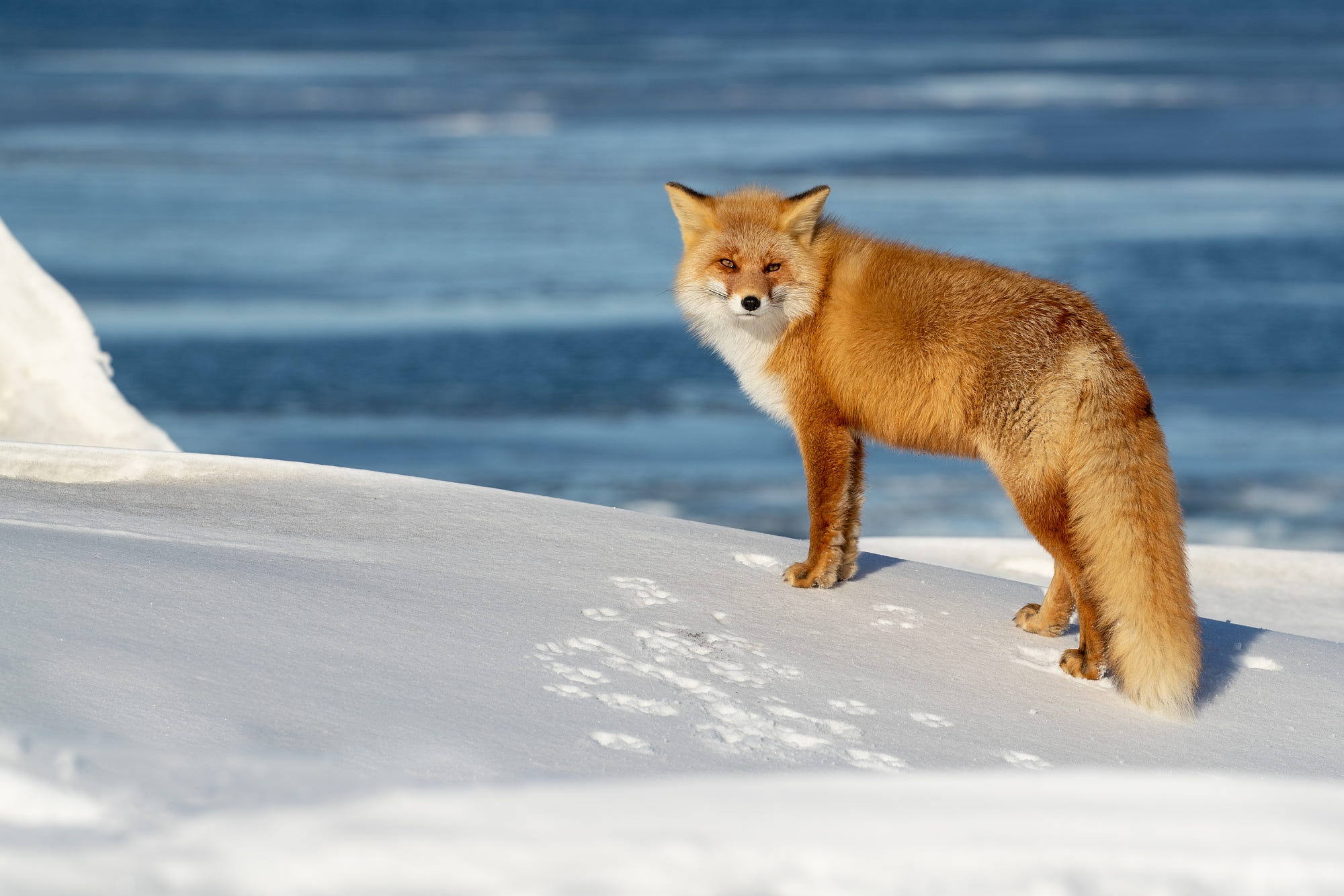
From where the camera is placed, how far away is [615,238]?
49.1ft

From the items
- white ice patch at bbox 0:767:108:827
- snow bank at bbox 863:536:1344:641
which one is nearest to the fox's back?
snow bank at bbox 863:536:1344:641

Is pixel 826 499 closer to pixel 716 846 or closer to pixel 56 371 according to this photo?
pixel 716 846

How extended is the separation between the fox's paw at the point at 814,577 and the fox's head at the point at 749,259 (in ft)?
2.39

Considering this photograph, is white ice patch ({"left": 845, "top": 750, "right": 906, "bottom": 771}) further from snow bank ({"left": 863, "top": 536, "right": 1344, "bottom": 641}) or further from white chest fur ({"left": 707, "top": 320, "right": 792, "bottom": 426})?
snow bank ({"left": 863, "top": 536, "right": 1344, "bottom": 641})

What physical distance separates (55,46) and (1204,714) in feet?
139

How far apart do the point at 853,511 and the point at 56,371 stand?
447 cm

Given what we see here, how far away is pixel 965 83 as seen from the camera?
3077 cm

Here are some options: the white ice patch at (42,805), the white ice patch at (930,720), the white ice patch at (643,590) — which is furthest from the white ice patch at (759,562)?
the white ice patch at (42,805)

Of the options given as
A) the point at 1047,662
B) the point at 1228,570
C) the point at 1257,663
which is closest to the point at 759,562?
the point at 1047,662

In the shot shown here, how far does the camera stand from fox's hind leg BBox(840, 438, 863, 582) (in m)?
4.44

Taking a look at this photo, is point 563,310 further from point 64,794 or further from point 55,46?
point 55,46

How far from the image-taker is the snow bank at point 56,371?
7008mm

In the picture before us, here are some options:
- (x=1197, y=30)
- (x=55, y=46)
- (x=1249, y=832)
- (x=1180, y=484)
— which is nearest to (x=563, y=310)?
(x=1180, y=484)

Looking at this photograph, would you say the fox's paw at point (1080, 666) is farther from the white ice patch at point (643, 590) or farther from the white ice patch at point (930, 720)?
the white ice patch at point (643, 590)
